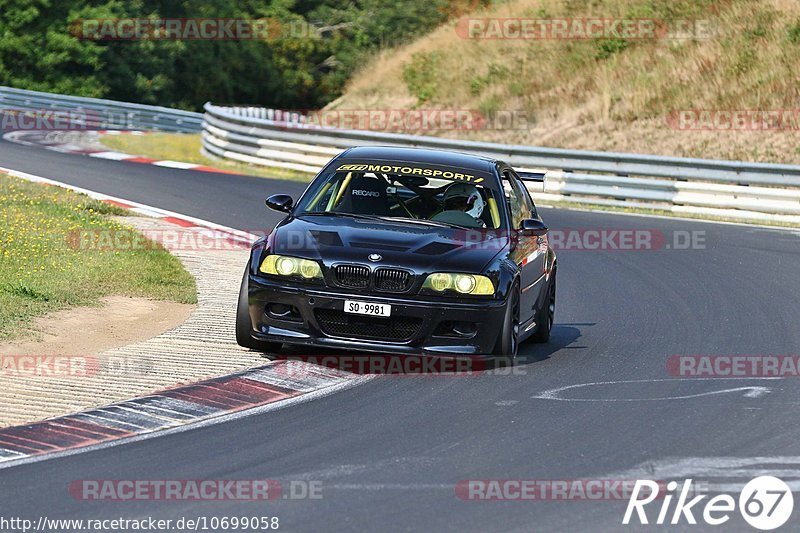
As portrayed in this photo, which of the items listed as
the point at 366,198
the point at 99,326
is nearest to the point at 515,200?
the point at 366,198

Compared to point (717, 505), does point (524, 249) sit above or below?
above

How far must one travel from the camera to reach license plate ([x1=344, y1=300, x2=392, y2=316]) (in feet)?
32.3

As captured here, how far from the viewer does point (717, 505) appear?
22.2 feet

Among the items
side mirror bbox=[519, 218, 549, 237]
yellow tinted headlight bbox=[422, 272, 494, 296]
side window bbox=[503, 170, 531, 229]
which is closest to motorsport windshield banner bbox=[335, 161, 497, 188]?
side window bbox=[503, 170, 531, 229]

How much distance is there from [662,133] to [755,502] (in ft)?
81.0

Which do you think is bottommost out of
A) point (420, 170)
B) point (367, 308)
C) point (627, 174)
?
point (627, 174)

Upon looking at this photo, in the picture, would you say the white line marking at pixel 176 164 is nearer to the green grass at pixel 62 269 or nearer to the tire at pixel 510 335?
the green grass at pixel 62 269

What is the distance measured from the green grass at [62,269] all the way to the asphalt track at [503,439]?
339cm

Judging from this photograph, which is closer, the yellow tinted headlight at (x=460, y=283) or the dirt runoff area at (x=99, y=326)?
the yellow tinted headlight at (x=460, y=283)

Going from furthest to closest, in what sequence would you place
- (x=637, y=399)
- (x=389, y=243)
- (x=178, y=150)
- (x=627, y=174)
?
1. (x=178, y=150)
2. (x=627, y=174)
3. (x=389, y=243)
4. (x=637, y=399)

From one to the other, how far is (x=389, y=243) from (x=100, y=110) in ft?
97.1

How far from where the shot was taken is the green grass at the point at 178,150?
2730cm

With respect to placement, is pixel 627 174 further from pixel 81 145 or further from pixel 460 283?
pixel 460 283

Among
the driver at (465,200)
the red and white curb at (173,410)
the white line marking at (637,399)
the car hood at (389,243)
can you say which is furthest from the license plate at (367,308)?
the driver at (465,200)
